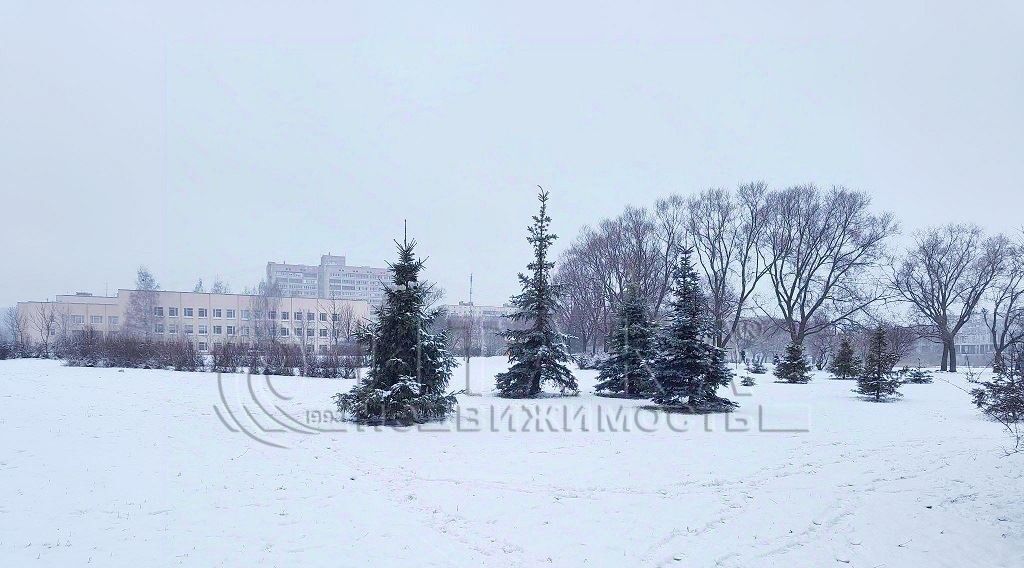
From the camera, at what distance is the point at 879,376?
1998cm

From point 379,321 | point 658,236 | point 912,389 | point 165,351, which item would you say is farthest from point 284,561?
point 658,236

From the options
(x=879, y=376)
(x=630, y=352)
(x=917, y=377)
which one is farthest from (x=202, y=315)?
(x=917, y=377)

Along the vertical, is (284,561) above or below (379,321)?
below

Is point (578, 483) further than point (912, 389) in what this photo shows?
No

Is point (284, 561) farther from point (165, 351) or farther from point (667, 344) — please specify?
point (165, 351)

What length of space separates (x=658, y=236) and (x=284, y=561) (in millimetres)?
38582

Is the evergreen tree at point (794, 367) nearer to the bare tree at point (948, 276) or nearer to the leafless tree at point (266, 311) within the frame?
the bare tree at point (948, 276)

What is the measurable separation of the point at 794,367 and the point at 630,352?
13.8 m

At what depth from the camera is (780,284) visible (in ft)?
122

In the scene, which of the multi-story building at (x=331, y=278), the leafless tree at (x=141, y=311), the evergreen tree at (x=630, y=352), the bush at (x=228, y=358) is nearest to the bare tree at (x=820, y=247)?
the evergreen tree at (x=630, y=352)

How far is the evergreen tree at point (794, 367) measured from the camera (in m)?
28.1

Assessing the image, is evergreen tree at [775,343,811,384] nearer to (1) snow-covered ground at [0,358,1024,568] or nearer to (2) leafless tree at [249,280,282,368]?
(1) snow-covered ground at [0,358,1024,568]

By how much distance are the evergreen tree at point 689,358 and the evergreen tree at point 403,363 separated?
686 centimetres

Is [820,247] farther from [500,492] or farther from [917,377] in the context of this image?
[500,492]
